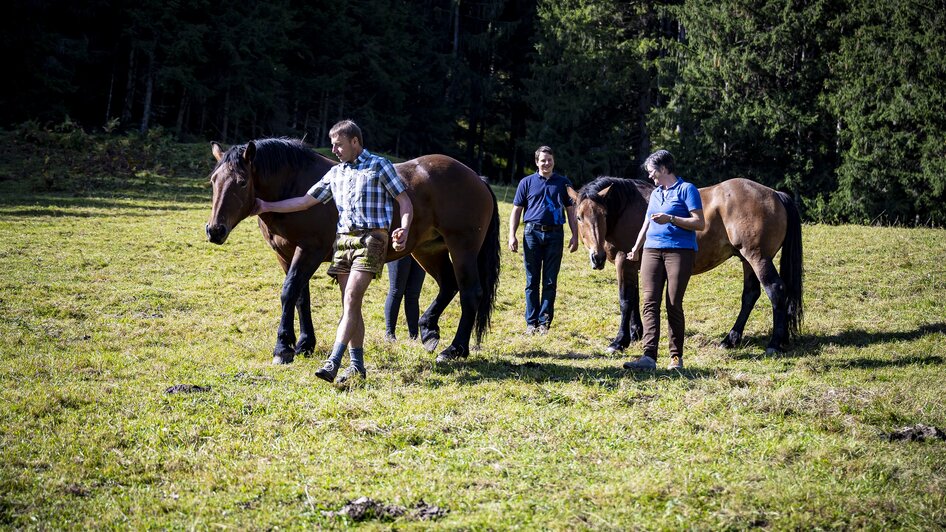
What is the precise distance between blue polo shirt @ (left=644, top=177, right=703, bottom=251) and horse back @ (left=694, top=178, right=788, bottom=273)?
6.57ft

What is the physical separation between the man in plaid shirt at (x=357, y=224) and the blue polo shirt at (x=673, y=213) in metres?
2.32

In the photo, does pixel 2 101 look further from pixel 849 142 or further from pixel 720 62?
pixel 849 142

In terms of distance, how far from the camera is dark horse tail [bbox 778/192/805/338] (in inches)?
360

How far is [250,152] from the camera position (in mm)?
7504

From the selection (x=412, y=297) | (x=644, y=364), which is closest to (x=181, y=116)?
(x=412, y=297)

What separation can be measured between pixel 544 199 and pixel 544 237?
0.49 metres

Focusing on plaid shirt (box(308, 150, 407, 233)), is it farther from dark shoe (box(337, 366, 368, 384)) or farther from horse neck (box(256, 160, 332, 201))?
horse neck (box(256, 160, 332, 201))

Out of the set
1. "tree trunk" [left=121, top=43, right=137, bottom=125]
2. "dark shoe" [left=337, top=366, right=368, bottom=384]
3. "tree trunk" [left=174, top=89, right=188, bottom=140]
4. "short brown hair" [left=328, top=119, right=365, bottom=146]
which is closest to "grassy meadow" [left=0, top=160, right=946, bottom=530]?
"dark shoe" [left=337, top=366, right=368, bottom=384]

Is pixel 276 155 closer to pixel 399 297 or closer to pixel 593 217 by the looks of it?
pixel 399 297

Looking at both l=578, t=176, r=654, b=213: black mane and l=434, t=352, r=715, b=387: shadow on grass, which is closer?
l=434, t=352, r=715, b=387: shadow on grass

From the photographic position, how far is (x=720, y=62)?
26.2m

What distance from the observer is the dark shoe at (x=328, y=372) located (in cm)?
615

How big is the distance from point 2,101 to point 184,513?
29795 mm

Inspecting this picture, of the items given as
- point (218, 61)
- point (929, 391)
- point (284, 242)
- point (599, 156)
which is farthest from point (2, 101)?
point (929, 391)
